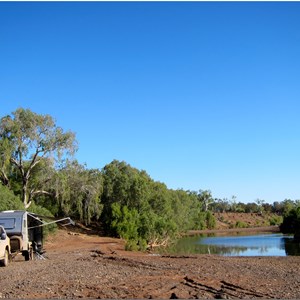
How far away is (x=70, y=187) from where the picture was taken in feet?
158

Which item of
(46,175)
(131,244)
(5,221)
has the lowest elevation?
(131,244)

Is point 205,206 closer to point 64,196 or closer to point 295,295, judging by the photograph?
point 64,196

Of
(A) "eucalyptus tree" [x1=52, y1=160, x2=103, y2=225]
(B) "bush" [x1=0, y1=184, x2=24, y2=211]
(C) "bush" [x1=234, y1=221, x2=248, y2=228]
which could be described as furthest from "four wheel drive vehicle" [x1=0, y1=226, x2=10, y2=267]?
(C) "bush" [x1=234, y1=221, x2=248, y2=228]

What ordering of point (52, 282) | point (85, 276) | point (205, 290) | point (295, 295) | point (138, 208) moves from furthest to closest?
point (138, 208)
point (85, 276)
point (52, 282)
point (205, 290)
point (295, 295)

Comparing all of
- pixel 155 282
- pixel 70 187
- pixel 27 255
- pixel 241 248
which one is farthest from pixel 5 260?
pixel 241 248

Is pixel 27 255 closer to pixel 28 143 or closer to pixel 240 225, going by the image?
pixel 28 143

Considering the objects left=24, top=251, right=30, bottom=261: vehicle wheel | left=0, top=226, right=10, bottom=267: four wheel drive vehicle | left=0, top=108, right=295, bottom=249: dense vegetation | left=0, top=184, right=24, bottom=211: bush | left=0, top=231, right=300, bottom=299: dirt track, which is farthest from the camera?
left=0, top=108, right=295, bottom=249: dense vegetation

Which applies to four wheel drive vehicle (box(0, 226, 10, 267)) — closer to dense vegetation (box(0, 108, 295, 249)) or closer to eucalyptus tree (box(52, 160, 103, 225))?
dense vegetation (box(0, 108, 295, 249))

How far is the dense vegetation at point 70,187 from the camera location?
137 feet

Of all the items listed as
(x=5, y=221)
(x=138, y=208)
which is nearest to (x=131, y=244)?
(x=138, y=208)

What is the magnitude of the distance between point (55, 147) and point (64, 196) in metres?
5.57

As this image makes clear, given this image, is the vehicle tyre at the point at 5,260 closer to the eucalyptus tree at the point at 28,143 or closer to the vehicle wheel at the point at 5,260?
the vehicle wheel at the point at 5,260

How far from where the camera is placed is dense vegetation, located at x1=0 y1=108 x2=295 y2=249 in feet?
137

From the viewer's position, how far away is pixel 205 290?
39.3 feet
